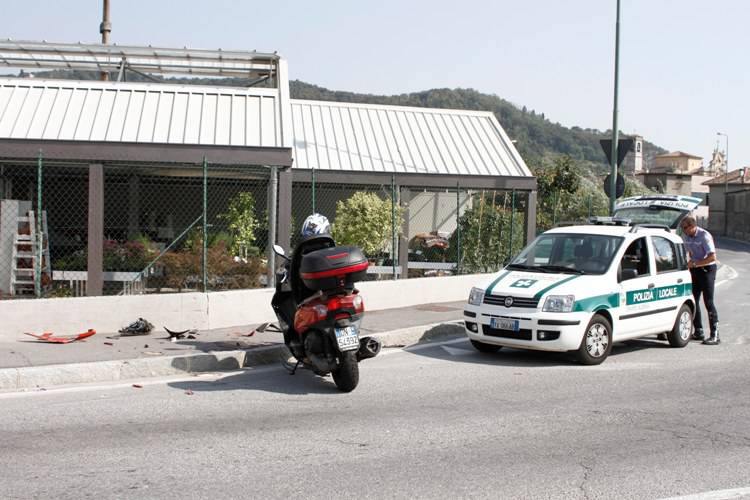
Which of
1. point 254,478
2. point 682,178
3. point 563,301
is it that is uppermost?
point 682,178

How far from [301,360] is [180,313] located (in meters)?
3.47

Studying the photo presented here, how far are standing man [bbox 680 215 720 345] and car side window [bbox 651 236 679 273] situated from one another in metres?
0.65

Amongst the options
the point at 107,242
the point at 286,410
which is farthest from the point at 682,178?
the point at 286,410

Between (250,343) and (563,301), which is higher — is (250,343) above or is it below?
below

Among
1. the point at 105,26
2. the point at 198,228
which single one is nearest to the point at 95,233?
the point at 198,228

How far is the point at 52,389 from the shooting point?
8242 millimetres

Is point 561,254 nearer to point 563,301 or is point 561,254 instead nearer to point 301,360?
point 563,301

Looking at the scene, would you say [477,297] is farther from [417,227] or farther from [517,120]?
[517,120]

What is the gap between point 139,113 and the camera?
1595cm

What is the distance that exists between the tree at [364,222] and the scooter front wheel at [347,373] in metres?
9.64

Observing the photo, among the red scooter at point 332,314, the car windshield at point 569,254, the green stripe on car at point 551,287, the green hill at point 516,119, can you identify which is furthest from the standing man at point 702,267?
the green hill at point 516,119

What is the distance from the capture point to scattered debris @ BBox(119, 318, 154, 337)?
35.5 feet

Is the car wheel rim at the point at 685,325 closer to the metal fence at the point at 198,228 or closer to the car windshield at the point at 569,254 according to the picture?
the car windshield at the point at 569,254

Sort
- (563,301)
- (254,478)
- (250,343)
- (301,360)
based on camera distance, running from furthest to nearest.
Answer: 1. (250,343)
2. (563,301)
3. (301,360)
4. (254,478)
